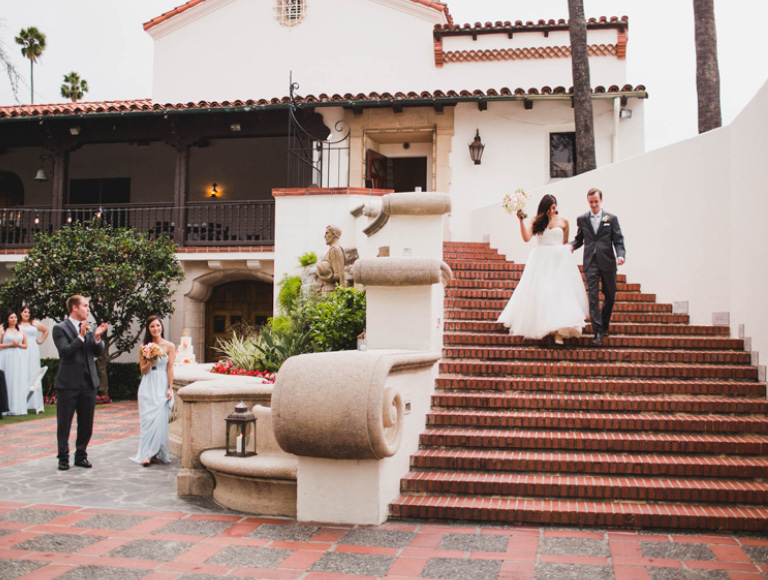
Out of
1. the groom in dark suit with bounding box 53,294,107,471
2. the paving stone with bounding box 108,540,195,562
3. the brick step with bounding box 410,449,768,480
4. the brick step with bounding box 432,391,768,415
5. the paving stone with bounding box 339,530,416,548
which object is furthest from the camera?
the groom in dark suit with bounding box 53,294,107,471

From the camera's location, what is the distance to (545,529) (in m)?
5.50

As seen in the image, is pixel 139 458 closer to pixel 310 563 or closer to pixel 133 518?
pixel 133 518

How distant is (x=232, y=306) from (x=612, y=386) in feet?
39.4

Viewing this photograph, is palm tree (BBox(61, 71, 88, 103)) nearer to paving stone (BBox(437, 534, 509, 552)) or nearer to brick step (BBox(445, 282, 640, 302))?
brick step (BBox(445, 282, 640, 302))

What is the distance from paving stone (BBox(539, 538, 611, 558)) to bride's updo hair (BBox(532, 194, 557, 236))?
14.8 feet

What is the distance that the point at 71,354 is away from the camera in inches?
307

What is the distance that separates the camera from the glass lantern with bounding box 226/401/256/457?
6348 millimetres

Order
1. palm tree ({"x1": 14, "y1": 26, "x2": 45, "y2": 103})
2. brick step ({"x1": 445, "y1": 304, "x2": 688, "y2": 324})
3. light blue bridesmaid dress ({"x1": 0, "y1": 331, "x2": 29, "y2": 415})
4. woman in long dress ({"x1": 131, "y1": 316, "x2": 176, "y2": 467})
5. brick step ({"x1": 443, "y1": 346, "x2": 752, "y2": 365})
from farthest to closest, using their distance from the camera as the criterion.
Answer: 1. palm tree ({"x1": 14, "y1": 26, "x2": 45, "y2": 103})
2. light blue bridesmaid dress ({"x1": 0, "y1": 331, "x2": 29, "y2": 415})
3. brick step ({"x1": 445, "y1": 304, "x2": 688, "y2": 324})
4. woman in long dress ({"x1": 131, "y1": 316, "x2": 176, "y2": 467})
5. brick step ({"x1": 443, "y1": 346, "x2": 752, "y2": 365})

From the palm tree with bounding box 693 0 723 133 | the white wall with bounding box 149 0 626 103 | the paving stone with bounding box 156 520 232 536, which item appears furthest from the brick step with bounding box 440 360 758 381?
the white wall with bounding box 149 0 626 103

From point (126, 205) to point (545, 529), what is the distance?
48.2 feet

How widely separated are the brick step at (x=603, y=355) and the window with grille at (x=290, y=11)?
14007 mm

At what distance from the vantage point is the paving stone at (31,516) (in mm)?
5664

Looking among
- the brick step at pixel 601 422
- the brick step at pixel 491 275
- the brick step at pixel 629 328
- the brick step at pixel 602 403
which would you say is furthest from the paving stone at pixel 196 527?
the brick step at pixel 491 275

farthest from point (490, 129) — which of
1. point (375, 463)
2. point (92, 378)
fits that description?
point (375, 463)
